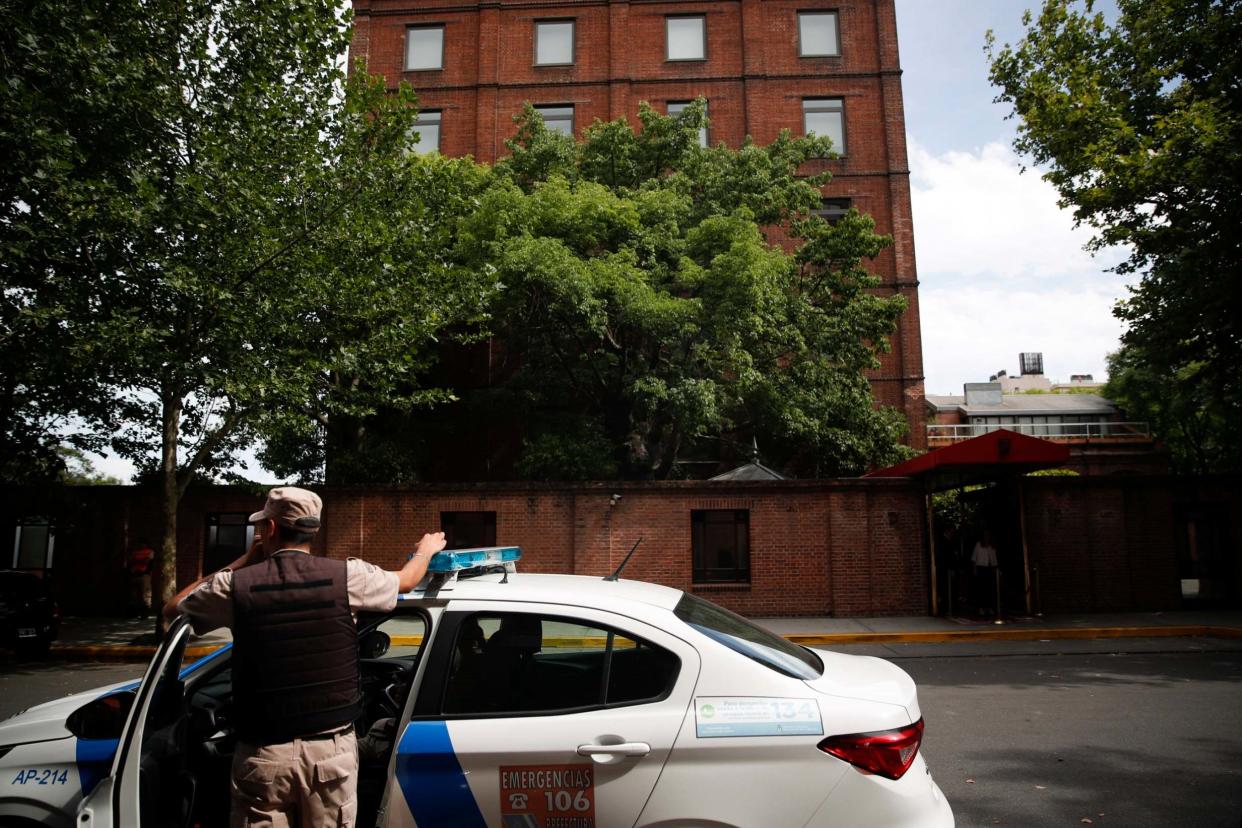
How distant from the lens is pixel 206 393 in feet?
41.2

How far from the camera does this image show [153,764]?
2957mm

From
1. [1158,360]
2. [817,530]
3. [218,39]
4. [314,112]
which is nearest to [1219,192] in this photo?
[1158,360]

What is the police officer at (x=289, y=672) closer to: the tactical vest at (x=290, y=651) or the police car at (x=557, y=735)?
the tactical vest at (x=290, y=651)

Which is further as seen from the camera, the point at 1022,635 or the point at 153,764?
the point at 1022,635

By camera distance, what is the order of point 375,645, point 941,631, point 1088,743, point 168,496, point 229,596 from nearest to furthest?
point 229,596, point 375,645, point 1088,743, point 941,631, point 168,496

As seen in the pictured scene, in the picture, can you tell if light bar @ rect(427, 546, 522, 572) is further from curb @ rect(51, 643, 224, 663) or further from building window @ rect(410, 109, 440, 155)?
building window @ rect(410, 109, 440, 155)

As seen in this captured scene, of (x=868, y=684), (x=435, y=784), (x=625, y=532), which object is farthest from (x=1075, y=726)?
(x=625, y=532)

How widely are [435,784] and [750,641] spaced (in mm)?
1387

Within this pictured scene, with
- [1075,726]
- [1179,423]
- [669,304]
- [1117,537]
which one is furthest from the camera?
[1179,423]

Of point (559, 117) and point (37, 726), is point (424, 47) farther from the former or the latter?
point (37, 726)

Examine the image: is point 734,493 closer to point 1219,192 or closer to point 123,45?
point 1219,192

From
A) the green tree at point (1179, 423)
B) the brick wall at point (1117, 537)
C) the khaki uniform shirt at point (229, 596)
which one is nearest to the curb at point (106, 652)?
the khaki uniform shirt at point (229, 596)

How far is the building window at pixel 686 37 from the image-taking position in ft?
96.0

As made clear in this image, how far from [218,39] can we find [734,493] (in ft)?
41.6
